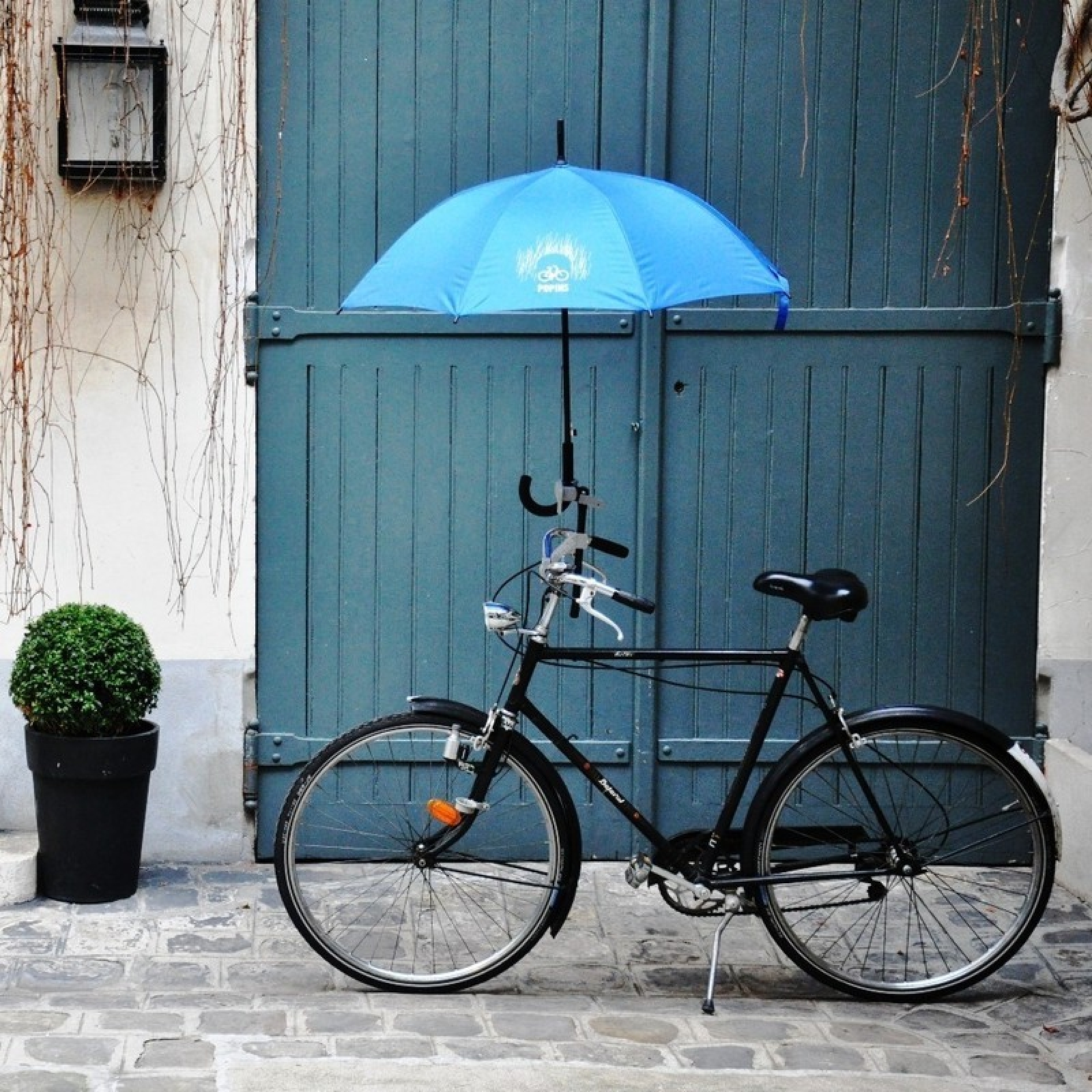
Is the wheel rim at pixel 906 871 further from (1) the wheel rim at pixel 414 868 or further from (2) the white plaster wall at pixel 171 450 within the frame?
(2) the white plaster wall at pixel 171 450

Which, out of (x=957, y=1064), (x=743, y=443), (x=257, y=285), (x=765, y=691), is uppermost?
(x=257, y=285)

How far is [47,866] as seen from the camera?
17.1ft

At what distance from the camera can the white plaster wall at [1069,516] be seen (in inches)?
217

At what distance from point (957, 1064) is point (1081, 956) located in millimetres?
947

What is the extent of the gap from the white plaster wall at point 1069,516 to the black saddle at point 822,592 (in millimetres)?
1388

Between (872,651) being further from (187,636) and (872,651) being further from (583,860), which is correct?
(187,636)

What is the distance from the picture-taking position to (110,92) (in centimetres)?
531

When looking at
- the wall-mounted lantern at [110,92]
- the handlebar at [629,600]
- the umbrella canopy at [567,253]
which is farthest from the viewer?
the wall-mounted lantern at [110,92]

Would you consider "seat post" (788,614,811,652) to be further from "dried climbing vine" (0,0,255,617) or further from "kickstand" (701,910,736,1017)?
"dried climbing vine" (0,0,255,617)

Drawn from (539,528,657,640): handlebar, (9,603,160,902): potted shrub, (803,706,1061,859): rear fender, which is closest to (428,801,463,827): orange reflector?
(539,528,657,640): handlebar

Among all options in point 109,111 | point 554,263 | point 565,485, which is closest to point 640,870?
point 565,485

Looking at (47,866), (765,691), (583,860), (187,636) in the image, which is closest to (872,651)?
(765,691)

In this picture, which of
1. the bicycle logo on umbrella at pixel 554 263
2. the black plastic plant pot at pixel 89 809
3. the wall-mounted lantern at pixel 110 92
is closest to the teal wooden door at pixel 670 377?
the wall-mounted lantern at pixel 110 92

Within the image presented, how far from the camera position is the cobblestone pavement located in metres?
4.01
